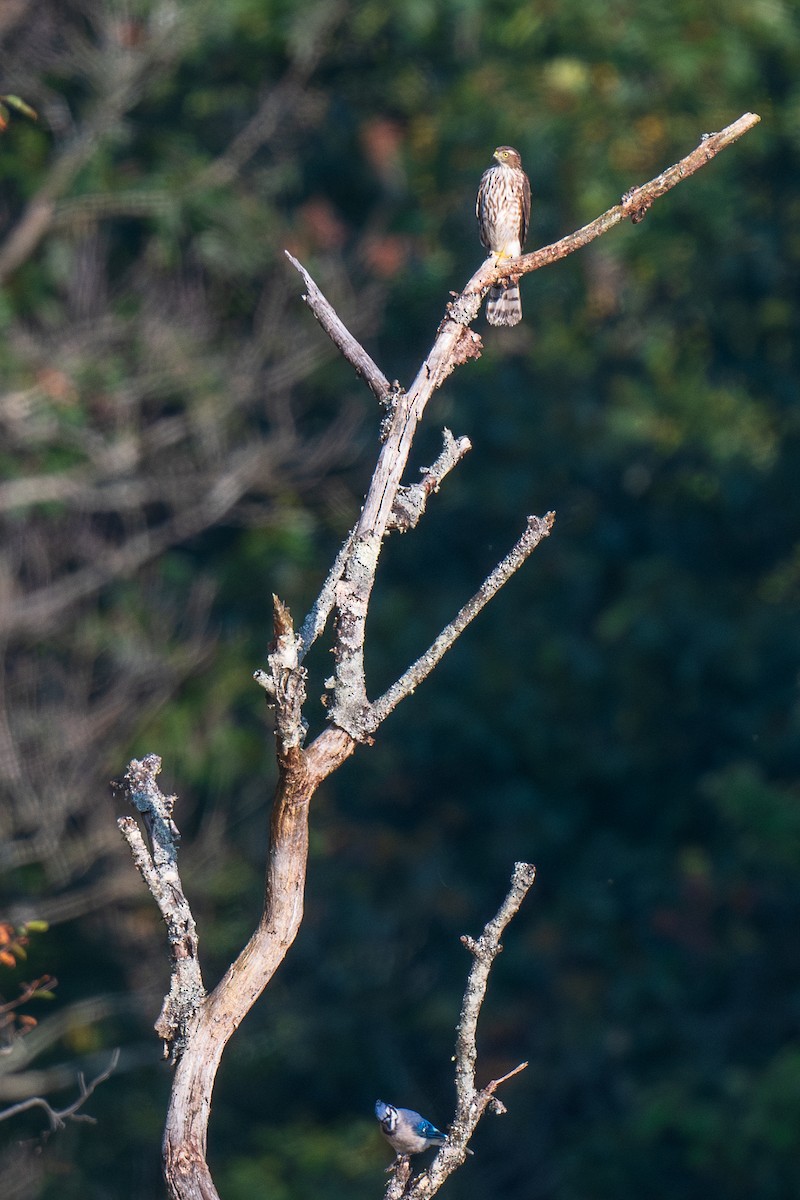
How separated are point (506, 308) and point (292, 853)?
124 inches

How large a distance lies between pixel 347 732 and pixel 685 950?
7.58 m

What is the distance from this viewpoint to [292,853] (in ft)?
8.02

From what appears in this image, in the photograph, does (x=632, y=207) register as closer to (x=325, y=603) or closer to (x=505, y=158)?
(x=325, y=603)

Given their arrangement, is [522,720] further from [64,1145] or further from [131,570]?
[64,1145]

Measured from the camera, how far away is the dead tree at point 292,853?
234 cm

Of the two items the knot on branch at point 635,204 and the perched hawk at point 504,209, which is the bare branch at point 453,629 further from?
the perched hawk at point 504,209

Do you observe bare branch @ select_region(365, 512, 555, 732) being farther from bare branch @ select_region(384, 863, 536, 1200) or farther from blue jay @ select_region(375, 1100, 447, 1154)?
blue jay @ select_region(375, 1100, 447, 1154)

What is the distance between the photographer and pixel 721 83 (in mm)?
9812

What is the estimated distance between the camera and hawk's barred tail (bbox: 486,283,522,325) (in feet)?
17.2

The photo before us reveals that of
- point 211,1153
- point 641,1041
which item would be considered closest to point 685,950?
point 641,1041

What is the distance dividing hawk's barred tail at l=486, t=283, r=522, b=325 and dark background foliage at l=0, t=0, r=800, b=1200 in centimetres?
401

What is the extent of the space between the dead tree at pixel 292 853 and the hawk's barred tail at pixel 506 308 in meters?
2.58

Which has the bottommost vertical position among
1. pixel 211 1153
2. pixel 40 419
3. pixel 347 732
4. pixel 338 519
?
pixel 347 732

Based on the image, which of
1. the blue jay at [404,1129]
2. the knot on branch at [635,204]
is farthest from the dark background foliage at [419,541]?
the knot on branch at [635,204]
